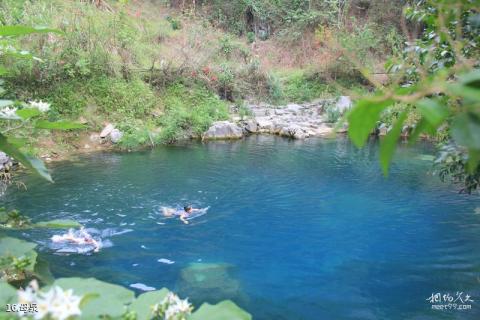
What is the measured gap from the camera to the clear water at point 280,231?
418 cm

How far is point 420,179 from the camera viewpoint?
26.9ft

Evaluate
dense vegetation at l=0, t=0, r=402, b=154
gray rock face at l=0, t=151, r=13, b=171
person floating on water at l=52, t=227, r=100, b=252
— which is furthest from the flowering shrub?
gray rock face at l=0, t=151, r=13, b=171

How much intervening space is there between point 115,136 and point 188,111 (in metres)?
2.65

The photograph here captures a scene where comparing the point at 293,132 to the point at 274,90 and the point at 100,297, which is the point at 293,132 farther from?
the point at 100,297

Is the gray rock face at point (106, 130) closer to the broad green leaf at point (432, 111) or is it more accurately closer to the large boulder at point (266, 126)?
the large boulder at point (266, 126)

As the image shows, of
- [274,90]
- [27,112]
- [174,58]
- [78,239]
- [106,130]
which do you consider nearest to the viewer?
[27,112]

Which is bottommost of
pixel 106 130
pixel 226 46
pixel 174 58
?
pixel 106 130

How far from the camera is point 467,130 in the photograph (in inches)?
19.1

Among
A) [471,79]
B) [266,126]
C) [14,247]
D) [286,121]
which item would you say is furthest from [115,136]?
[471,79]

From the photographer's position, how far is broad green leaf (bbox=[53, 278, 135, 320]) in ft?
2.46

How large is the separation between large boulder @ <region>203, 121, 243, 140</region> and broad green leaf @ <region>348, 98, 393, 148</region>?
11739 millimetres

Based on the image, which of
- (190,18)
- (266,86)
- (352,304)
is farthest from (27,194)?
(190,18)

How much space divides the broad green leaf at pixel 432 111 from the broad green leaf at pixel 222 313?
1.83 ft

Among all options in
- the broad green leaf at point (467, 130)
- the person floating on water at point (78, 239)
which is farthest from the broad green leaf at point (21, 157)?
the person floating on water at point (78, 239)
